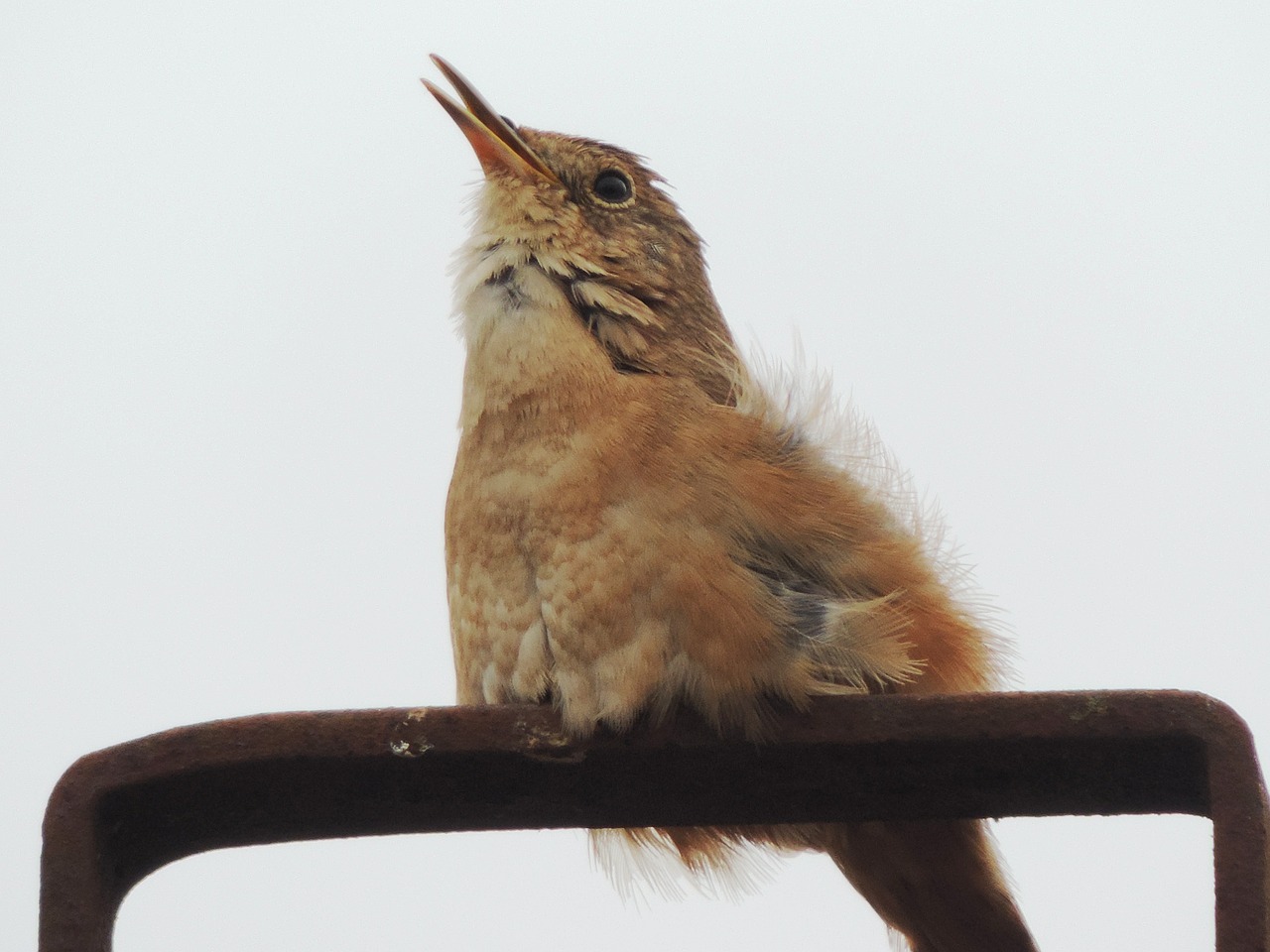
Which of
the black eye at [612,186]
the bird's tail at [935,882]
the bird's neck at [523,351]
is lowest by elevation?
the bird's tail at [935,882]

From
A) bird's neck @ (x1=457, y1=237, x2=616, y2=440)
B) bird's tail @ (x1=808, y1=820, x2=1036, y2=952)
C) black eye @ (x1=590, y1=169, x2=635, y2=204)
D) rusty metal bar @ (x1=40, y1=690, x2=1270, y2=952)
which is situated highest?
black eye @ (x1=590, y1=169, x2=635, y2=204)

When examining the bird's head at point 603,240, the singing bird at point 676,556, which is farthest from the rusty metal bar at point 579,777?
the bird's head at point 603,240

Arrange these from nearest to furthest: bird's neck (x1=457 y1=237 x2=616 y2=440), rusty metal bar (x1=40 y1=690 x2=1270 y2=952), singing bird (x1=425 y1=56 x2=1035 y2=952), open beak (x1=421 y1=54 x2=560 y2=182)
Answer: rusty metal bar (x1=40 y1=690 x2=1270 y2=952)
singing bird (x1=425 y1=56 x2=1035 y2=952)
bird's neck (x1=457 y1=237 x2=616 y2=440)
open beak (x1=421 y1=54 x2=560 y2=182)

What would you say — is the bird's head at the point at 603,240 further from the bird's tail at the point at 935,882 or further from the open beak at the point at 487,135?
the bird's tail at the point at 935,882

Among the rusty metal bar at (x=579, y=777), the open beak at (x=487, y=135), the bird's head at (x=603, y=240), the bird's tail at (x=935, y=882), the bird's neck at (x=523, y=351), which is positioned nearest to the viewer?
the rusty metal bar at (x=579, y=777)

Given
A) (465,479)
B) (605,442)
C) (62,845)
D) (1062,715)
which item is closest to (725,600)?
(605,442)

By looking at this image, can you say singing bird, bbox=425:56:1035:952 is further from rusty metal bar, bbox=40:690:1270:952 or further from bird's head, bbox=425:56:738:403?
rusty metal bar, bbox=40:690:1270:952

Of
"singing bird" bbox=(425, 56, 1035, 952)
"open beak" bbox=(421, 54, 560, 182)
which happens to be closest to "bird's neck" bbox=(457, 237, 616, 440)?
"singing bird" bbox=(425, 56, 1035, 952)

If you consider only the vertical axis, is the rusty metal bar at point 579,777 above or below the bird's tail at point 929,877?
above

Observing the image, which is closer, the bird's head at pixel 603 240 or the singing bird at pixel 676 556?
the singing bird at pixel 676 556

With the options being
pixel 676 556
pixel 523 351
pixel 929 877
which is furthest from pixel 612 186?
pixel 929 877
